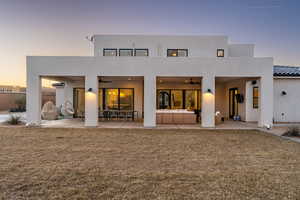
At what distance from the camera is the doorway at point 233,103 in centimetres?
1371

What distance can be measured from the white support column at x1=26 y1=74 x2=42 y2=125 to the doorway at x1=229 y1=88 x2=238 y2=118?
1422cm

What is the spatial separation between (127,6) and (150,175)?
13457mm

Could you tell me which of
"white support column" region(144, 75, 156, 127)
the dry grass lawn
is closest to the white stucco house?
"white support column" region(144, 75, 156, 127)

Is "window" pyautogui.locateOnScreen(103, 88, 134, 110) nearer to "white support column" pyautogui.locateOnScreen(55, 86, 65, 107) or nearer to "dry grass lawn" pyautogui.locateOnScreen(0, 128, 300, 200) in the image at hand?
"white support column" pyautogui.locateOnScreen(55, 86, 65, 107)

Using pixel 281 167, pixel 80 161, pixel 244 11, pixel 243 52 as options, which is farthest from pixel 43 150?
pixel 244 11

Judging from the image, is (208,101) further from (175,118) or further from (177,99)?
(177,99)

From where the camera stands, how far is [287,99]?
11.9 metres

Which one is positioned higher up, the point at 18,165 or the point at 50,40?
the point at 50,40

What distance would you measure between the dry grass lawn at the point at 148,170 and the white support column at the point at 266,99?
3570 millimetres

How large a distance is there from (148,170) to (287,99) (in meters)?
12.9

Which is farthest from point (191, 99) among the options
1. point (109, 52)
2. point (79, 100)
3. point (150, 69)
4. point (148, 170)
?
point (148, 170)

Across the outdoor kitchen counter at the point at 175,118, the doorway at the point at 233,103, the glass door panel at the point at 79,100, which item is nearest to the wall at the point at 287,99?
the doorway at the point at 233,103

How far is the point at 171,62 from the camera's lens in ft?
31.4

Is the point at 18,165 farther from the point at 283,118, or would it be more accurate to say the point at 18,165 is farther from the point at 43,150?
the point at 283,118
